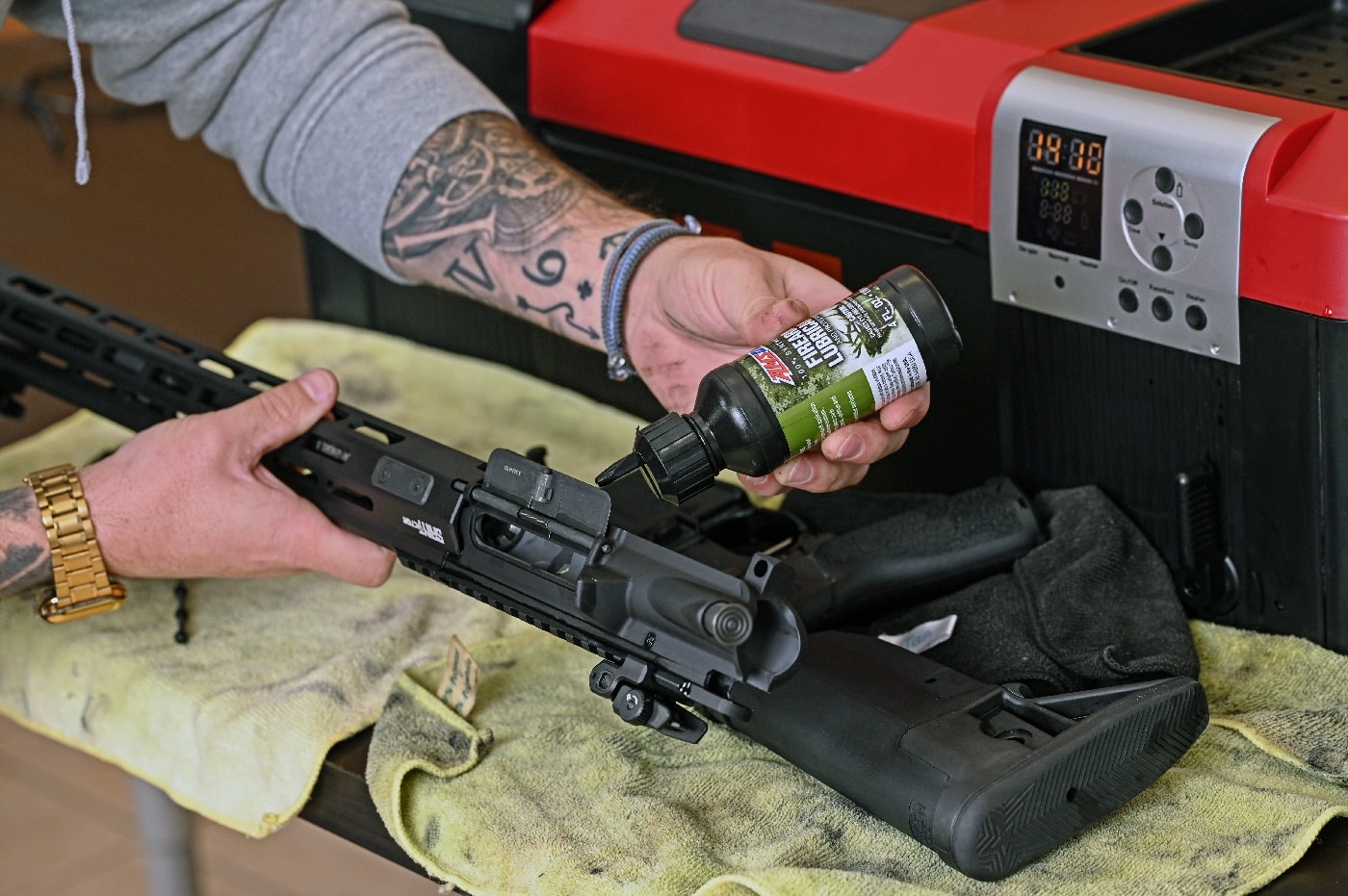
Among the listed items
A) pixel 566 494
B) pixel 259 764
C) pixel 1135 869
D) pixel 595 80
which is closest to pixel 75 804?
pixel 259 764

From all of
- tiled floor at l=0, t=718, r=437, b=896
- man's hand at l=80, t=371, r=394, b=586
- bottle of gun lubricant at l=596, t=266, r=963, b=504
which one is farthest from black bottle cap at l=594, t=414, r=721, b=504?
tiled floor at l=0, t=718, r=437, b=896

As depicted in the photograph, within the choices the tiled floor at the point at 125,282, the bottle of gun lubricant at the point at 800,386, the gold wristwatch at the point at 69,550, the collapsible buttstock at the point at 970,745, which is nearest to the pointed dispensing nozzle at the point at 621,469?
the bottle of gun lubricant at the point at 800,386

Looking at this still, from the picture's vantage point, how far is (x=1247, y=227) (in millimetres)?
820

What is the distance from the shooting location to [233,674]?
982 millimetres

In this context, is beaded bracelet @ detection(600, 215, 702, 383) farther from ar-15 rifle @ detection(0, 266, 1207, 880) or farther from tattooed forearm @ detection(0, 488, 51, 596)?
tattooed forearm @ detection(0, 488, 51, 596)

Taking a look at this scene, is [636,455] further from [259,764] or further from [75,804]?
[75,804]

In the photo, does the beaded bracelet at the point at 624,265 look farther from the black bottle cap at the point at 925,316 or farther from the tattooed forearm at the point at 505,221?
the black bottle cap at the point at 925,316

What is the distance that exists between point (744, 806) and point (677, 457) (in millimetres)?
191

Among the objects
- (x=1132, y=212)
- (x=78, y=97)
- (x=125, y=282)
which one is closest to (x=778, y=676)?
(x=1132, y=212)

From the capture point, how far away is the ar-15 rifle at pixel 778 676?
28.0 inches

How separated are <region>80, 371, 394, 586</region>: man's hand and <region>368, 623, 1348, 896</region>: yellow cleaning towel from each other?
Result: 104mm

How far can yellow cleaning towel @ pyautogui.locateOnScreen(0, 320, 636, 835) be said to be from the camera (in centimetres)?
92

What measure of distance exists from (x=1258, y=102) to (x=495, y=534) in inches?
18.9

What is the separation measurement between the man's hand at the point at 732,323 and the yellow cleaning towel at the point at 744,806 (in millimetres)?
169
